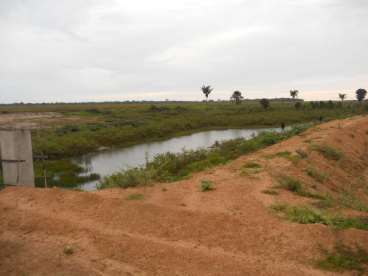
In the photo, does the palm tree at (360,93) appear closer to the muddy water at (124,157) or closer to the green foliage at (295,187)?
the muddy water at (124,157)

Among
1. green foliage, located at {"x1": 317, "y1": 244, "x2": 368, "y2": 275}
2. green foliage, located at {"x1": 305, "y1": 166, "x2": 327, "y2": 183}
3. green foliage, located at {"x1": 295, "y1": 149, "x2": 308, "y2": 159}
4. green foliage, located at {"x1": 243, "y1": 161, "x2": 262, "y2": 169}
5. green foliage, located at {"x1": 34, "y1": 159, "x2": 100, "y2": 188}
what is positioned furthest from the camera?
green foliage, located at {"x1": 34, "y1": 159, "x2": 100, "y2": 188}

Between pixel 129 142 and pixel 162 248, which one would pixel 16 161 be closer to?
pixel 162 248

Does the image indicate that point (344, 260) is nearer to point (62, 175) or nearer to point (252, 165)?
point (252, 165)

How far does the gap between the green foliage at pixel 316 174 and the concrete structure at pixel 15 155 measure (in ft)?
24.1

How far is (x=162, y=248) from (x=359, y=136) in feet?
57.4

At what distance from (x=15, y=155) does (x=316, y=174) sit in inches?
307

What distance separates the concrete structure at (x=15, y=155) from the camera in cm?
916

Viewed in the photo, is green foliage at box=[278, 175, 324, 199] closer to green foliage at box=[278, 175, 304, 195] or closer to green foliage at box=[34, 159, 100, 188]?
green foliage at box=[278, 175, 304, 195]

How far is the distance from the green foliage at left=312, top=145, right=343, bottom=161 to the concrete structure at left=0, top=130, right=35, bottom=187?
9.86m

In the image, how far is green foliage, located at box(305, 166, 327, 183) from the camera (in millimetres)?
11570

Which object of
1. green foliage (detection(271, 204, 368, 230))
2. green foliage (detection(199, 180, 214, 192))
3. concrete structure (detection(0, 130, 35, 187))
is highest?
concrete structure (detection(0, 130, 35, 187))

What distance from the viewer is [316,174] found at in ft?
38.5

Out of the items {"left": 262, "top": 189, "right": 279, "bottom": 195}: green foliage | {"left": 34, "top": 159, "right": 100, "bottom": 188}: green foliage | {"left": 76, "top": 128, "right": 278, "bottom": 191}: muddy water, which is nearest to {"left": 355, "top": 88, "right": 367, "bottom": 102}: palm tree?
{"left": 76, "top": 128, "right": 278, "bottom": 191}: muddy water

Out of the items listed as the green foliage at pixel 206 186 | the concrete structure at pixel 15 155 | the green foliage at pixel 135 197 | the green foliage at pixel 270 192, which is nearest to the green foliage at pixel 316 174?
the green foliage at pixel 270 192
